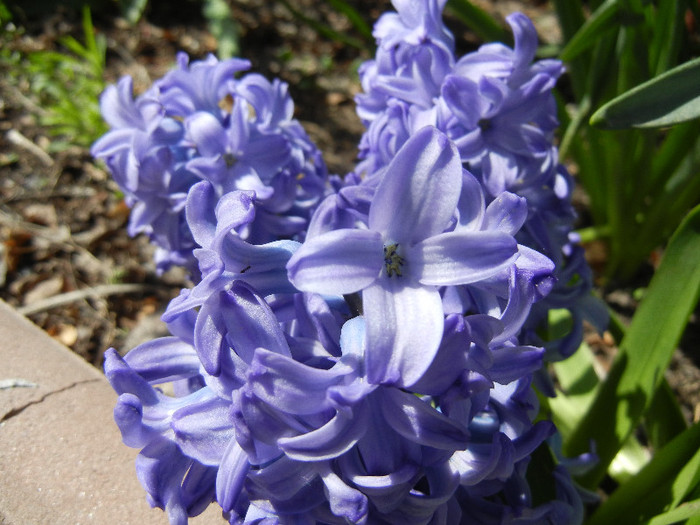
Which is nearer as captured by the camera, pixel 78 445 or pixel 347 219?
pixel 347 219

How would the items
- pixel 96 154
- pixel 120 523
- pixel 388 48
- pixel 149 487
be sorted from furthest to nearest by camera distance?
pixel 96 154 → pixel 388 48 → pixel 120 523 → pixel 149 487

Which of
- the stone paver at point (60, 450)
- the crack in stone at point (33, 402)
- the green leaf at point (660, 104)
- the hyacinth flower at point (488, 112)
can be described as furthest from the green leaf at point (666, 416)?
the crack in stone at point (33, 402)

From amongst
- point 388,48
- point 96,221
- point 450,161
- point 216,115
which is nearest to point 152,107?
point 216,115

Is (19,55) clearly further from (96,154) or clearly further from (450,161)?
(450,161)

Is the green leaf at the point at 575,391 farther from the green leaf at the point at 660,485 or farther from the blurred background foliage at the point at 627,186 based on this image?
the green leaf at the point at 660,485

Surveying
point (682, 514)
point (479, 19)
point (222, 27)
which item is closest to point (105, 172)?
point (222, 27)

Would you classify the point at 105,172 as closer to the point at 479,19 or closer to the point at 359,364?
the point at 479,19
